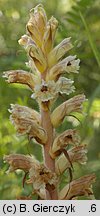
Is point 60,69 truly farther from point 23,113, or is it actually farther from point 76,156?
point 76,156

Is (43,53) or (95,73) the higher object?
(95,73)

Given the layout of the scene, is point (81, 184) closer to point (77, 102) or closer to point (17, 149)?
point (77, 102)

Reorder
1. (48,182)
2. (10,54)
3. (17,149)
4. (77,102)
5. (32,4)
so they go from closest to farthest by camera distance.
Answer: (48,182)
(77,102)
(17,149)
(10,54)
(32,4)

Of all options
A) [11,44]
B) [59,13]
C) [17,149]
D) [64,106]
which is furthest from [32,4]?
[64,106]

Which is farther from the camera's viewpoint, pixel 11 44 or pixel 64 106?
pixel 11 44

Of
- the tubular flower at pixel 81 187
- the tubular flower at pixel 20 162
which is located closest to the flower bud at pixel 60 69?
Result: the tubular flower at pixel 20 162

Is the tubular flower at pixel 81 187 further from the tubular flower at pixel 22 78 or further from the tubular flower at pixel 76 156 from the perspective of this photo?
the tubular flower at pixel 22 78
